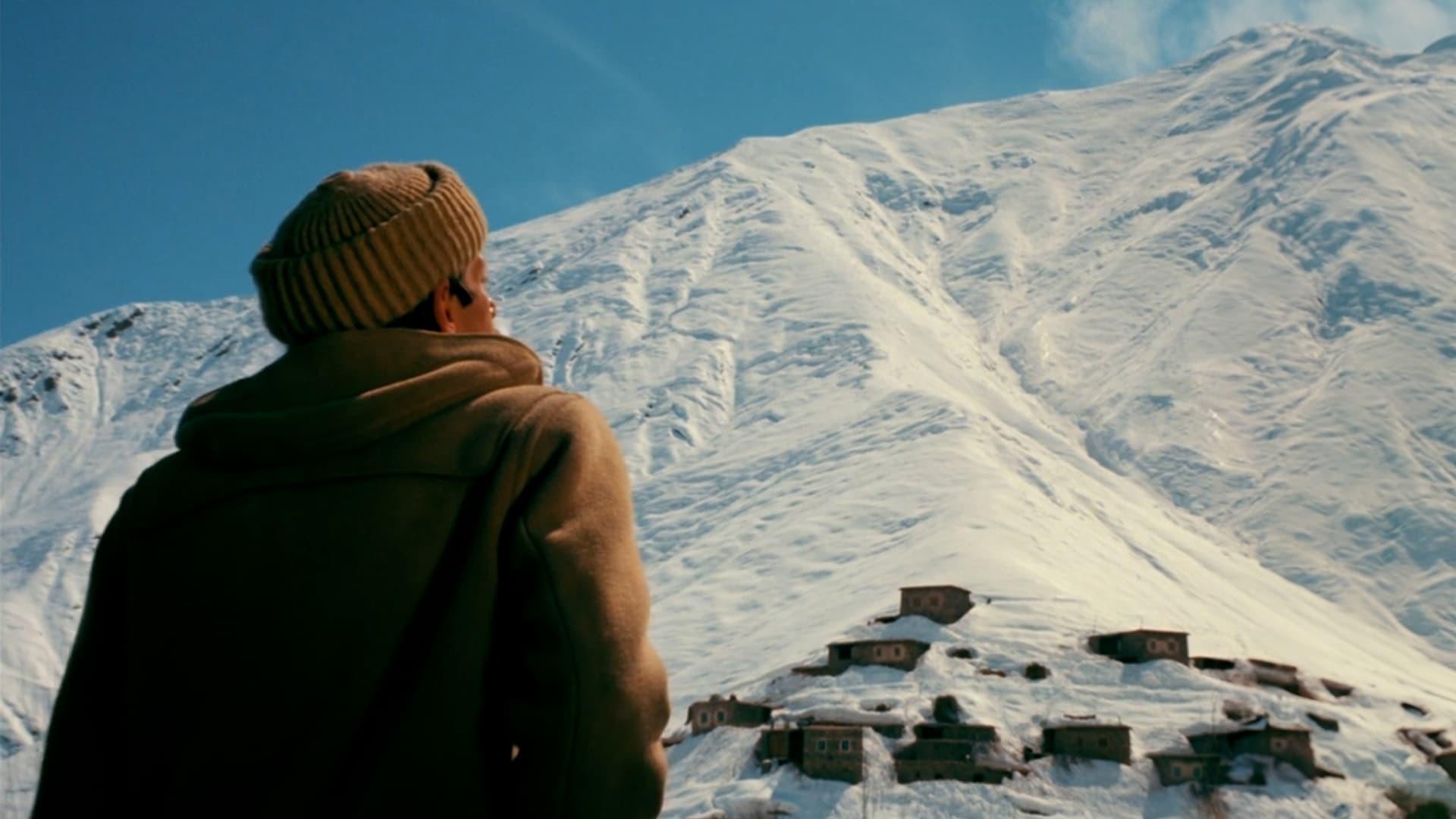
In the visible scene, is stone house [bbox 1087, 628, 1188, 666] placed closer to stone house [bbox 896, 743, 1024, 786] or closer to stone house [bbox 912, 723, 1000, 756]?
stone house [bbox 912, 723, 1000, 756]

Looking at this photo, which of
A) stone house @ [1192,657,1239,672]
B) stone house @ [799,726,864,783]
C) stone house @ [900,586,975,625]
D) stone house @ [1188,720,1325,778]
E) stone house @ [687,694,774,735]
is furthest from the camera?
stone house @ [900,586,975,625]

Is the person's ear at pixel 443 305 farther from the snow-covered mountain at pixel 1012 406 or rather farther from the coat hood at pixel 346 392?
the snow-covered mountain at pixel 1012 406

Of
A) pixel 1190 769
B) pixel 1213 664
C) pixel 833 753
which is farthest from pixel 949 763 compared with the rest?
pixel 1213 664

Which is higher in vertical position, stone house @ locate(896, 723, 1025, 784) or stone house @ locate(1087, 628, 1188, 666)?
stone house @ locate(1087, 628, 1188, 666)

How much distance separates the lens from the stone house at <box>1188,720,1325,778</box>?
48.9 meters

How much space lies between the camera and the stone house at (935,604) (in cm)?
5753

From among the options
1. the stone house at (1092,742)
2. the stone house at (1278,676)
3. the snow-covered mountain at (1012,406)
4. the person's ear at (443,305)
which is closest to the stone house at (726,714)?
the snow-covered mountain at (1012,406)

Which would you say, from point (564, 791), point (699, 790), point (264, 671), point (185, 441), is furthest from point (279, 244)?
point (699, 790)

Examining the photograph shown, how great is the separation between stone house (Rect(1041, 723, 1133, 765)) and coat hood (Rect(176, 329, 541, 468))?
48.1 m

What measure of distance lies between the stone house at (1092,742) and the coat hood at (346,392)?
48.1 m

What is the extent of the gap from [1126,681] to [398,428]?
5390cm

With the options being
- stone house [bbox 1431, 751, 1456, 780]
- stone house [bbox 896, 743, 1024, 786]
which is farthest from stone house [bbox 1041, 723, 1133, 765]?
stone house [bbox 1431, 751, 1456, 780]

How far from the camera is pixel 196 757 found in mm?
2389

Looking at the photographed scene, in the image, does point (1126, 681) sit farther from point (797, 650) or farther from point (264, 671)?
point (264, 671)
